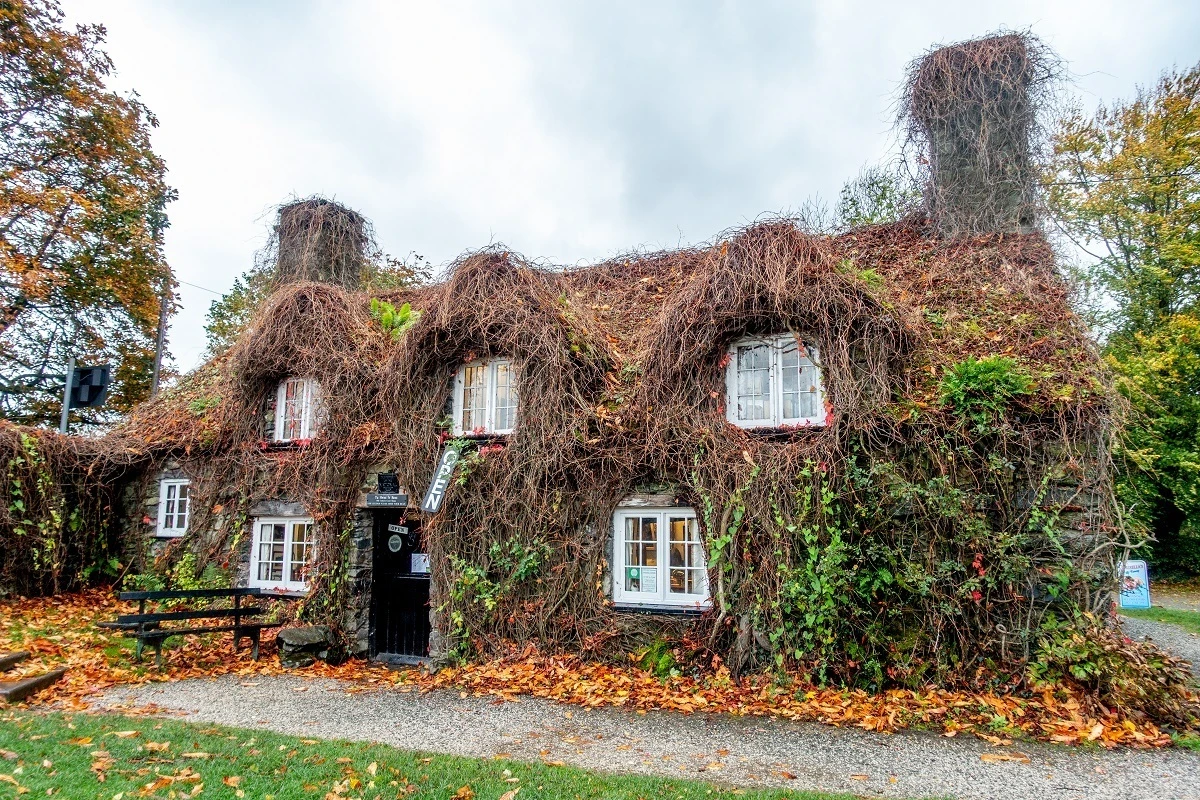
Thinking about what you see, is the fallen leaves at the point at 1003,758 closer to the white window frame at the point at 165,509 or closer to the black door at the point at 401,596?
the black door at the point at 401,596

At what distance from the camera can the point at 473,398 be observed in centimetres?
1052

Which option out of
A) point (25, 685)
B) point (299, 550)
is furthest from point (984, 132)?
point (25, 685)

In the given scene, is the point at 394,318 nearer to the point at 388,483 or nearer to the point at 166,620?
the point at 388,483

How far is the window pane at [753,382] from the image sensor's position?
9.13 m

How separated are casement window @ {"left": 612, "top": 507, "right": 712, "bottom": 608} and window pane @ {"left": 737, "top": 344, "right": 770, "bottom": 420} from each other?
5.03ft

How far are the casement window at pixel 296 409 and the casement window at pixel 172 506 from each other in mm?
2514

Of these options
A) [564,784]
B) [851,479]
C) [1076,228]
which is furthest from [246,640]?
[1076,228]

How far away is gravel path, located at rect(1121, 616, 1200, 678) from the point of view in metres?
10.4

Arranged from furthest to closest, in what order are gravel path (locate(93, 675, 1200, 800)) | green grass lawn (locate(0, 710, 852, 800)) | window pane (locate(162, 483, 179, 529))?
1. window pane (locate(162, 483, 179, 529))
2. gravel path (locate(93, 675, 1200, 800))
3. green grass lawn (locate(0, 710, 852, 800))

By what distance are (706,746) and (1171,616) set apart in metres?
13.7

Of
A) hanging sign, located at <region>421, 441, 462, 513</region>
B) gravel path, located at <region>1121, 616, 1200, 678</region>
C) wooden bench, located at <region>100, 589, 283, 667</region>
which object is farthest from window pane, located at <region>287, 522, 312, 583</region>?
gravel path, located at <region>1121, 616, 1200, 678</region>

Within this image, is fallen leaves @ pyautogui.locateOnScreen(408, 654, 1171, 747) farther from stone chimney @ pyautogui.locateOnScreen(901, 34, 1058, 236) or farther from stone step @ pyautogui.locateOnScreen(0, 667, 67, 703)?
stone chimney @ pyautogui.locateOnScreen(901, 34, 1058, 236)

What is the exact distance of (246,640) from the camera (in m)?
10.8

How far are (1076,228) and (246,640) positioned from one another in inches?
1012
